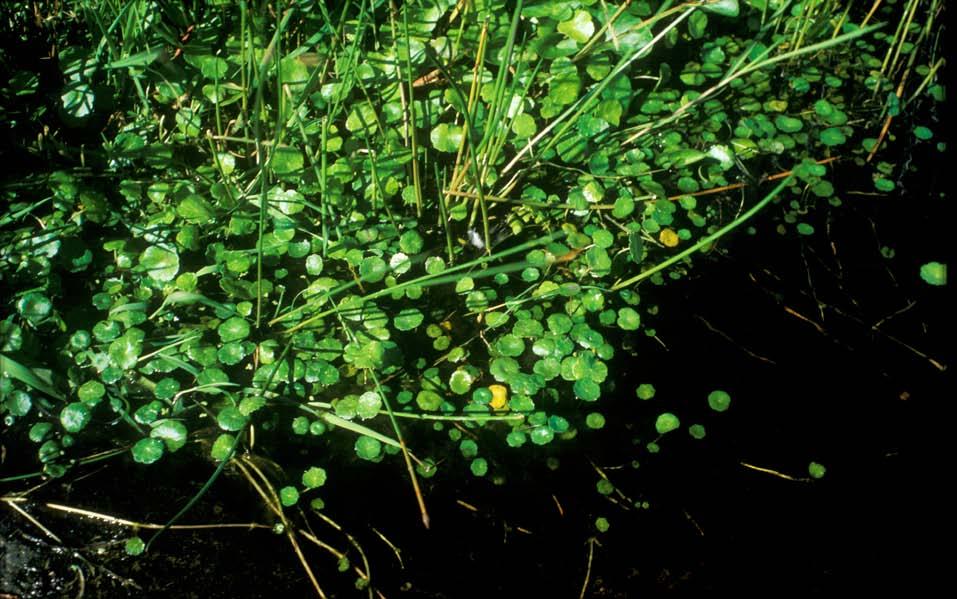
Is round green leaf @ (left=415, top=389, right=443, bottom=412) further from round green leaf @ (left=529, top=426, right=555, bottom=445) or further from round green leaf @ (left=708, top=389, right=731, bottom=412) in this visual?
round green leaf @ (left=708, top=389, right=731, bottom=412)

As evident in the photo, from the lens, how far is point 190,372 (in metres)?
1.16

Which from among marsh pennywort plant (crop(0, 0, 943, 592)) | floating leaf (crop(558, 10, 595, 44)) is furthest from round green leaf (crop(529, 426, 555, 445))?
floating leaf (crop(558, 10, 595, 44))

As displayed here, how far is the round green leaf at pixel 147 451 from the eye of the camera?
3.45 feet

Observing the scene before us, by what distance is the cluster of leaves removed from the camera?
1.13 metres

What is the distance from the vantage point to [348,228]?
4.42 ft

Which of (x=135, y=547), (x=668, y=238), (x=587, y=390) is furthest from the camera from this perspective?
(x=668, y=238)

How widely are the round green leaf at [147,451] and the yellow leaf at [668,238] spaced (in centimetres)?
132

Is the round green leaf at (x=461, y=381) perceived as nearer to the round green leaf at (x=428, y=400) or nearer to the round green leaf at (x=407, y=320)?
the round green leaf at (x=428, y=400)

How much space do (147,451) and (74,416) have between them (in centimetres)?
16

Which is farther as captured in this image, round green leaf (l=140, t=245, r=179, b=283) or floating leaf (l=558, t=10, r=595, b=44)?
floating leaf (l=558, t=10, r=595, b=44)

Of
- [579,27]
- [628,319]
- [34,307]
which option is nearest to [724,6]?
[579,27]

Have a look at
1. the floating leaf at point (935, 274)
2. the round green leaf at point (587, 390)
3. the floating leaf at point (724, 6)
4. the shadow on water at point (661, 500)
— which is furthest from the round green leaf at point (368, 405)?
the floating leaf at point (935, 274)

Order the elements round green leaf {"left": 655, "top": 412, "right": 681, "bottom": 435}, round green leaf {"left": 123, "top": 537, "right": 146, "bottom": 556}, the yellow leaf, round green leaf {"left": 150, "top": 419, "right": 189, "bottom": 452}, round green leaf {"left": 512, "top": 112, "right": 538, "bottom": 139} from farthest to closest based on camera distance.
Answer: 1. the yellow leaf
2. round green leaf {"left": 512, "top": 112, "right": 538, "bottom": 139}
3. round green leaf {"left": 655, "top": 412, "right": 681, "bottom": 435}
4. round green leaf {"left": 150, "top": 419, "right": 189, "bottom": 452}
5. round green leaf {"left": 123, "top": 537, "right": 146, "bottom": 556}

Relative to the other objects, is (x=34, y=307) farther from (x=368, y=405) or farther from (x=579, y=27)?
(x=579, y=27)
